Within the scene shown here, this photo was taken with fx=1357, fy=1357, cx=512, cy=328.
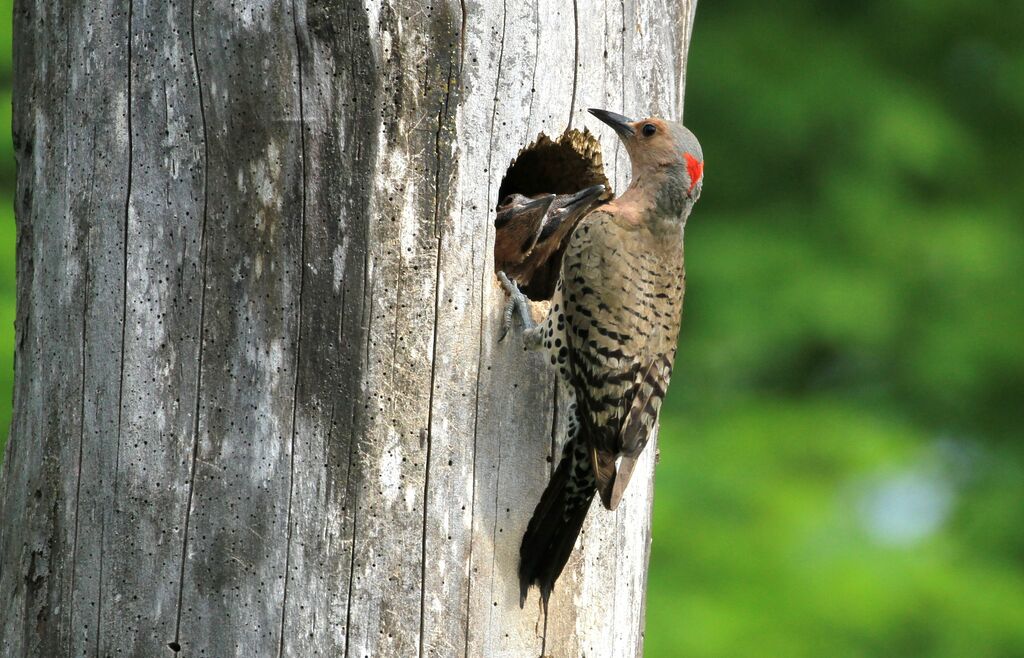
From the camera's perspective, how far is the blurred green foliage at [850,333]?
20.4ft

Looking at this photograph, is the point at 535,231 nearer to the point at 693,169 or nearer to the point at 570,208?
the point at 570,208

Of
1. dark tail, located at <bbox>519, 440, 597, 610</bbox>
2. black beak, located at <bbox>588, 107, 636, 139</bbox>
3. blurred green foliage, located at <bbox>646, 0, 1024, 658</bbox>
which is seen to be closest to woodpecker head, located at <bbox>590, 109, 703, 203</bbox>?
black beak, located at <bbox>588, 107, 636, 139</bbox>

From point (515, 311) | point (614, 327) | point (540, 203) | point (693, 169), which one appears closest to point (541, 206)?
point (540, 203)

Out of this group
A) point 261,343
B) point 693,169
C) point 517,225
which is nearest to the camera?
point 261,343

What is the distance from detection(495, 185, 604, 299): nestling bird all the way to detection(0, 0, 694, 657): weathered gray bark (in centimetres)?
93

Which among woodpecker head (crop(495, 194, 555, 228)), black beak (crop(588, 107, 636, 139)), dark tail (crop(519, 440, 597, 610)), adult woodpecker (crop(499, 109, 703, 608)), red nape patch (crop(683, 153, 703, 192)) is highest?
black beak (crop(588, 107, 636, 139))

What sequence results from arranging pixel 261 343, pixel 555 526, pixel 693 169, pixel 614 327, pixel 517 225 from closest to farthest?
pixel 261 343 < pixel 555 526 < pixel 614 327 < pixel 693 169 < pixel 517 225

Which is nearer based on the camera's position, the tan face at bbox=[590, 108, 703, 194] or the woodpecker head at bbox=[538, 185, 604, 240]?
the tan face at bbox=[590, 108, 703, 194]

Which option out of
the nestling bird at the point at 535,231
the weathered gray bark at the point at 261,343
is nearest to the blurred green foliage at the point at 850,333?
the nestling bird at the point at 535,231

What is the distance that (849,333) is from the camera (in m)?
6.78

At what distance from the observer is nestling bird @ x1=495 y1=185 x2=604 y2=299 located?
4.55m

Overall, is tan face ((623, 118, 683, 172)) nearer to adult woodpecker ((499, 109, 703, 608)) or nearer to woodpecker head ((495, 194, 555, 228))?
adult woodpecker ((499, 109, 703, 608))

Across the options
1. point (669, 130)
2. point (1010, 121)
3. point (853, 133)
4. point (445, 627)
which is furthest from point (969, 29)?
point (445, 627)

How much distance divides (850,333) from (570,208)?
271 centimetres
